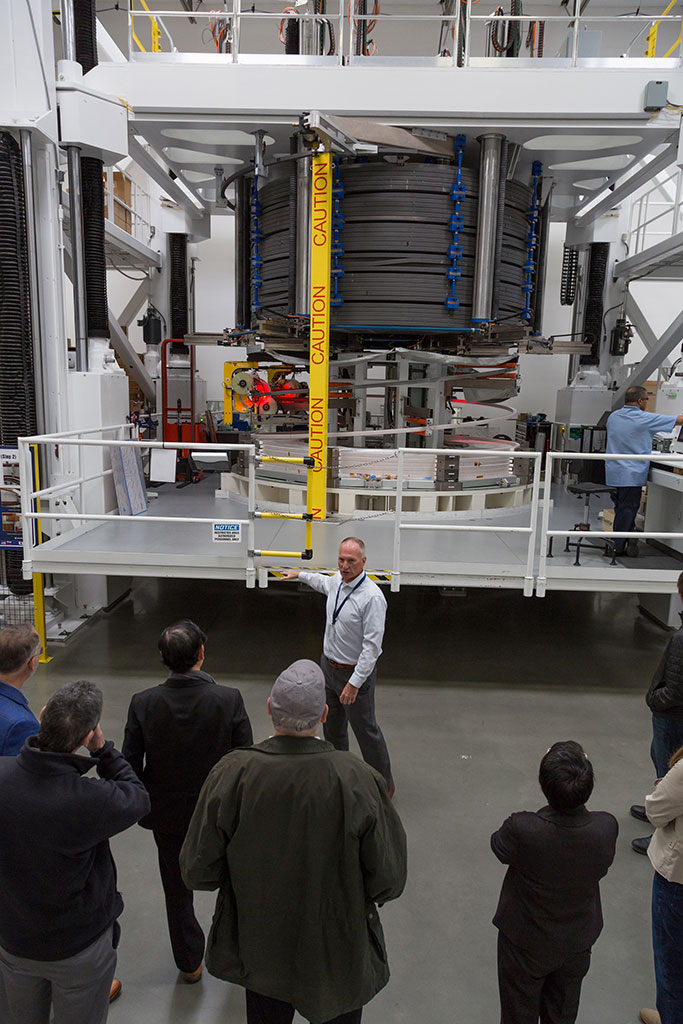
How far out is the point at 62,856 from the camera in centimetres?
218

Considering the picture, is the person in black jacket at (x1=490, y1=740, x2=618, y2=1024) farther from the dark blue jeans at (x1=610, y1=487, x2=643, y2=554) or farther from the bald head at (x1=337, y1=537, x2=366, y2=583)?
the dark blue jeans at (x1=610, y1=487, x2=643, y2=554)

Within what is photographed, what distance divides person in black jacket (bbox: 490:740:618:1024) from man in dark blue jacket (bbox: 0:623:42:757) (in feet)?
5.71

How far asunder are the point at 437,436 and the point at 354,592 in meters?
4.80

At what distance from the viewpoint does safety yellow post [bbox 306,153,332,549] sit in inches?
250

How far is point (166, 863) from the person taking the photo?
305cm

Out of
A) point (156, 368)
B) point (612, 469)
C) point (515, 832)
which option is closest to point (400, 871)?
point (515, 832)

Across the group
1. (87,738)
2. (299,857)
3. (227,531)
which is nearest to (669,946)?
(299,857)

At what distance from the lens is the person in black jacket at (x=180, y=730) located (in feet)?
9.31

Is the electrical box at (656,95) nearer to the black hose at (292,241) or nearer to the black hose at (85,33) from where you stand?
the black hose at (292,241)

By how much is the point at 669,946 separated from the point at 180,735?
1981 mm

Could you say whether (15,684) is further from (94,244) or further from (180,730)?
(94,244)

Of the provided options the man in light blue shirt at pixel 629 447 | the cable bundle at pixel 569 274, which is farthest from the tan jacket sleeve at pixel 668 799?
the cable bundle at pixel 569 274

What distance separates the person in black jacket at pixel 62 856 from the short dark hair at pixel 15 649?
0.54 meters

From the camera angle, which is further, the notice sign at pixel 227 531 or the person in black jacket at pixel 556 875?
the notice sign at pixel 227 531
